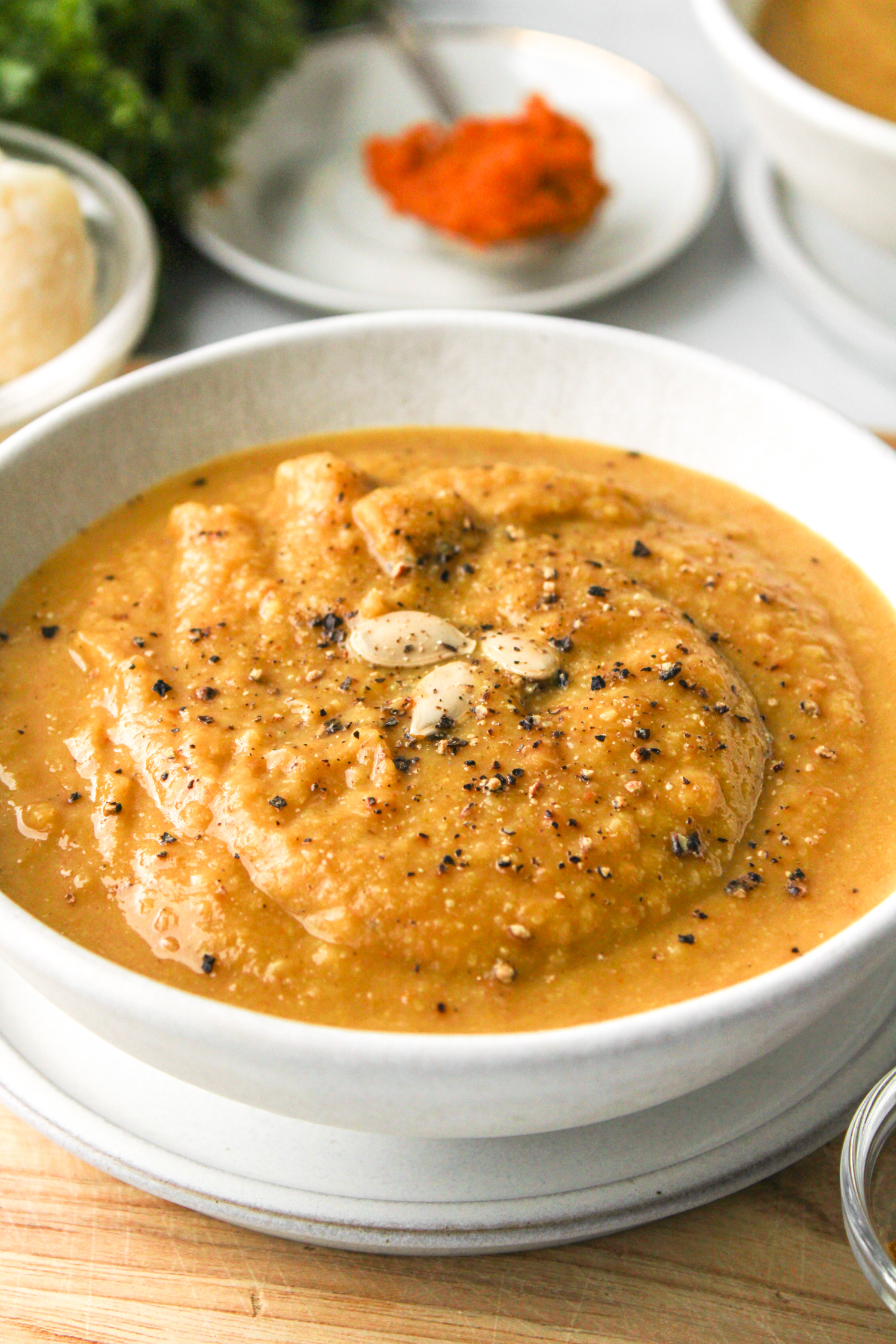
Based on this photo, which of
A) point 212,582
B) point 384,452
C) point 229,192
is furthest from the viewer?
point 229,192

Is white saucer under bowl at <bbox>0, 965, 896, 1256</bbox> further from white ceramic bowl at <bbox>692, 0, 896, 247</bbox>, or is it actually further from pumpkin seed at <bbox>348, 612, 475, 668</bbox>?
white ceramic bowl at <bbox>692, 0, 896, 247</bbox>

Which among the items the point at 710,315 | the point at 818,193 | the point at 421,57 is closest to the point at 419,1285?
the point at 818,193

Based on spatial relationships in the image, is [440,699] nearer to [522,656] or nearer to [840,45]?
[522,656]

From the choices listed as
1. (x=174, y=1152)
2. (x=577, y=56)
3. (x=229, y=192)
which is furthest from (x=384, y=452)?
(x=577, y=56)

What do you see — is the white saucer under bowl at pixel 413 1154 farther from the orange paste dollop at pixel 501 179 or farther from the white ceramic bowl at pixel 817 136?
the orange paste dollop at pixel 501 179

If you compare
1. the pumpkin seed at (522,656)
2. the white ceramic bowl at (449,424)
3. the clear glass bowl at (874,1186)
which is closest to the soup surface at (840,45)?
the white ceramic bowl at (449,424)

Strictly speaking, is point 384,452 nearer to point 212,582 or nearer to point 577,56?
point 212,582

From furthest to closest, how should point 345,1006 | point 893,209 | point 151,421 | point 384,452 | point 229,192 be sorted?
point 229,192, point 893,209, point 384,452, point 151,421, point 345,1006
